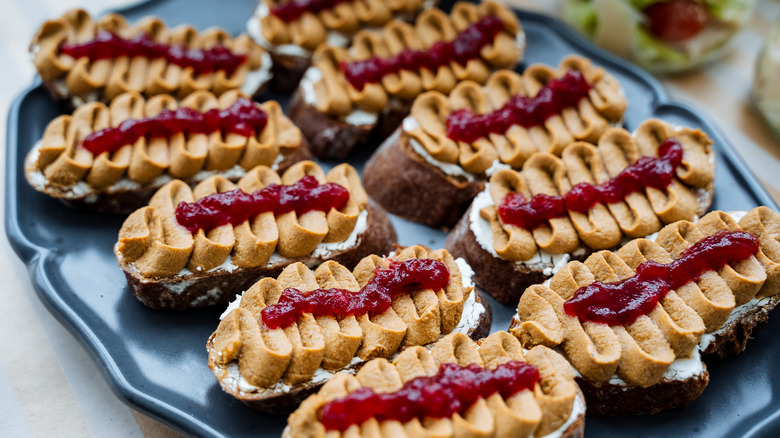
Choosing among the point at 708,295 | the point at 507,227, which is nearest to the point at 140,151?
the point at 507,227

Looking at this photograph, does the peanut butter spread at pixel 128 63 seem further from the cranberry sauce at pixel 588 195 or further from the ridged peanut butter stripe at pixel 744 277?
the ridged peanut butter stripe at pixel 744 277

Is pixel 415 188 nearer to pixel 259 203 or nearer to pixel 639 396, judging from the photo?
pixel 259 203

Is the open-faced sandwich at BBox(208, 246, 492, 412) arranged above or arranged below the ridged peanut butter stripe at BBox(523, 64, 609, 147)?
below

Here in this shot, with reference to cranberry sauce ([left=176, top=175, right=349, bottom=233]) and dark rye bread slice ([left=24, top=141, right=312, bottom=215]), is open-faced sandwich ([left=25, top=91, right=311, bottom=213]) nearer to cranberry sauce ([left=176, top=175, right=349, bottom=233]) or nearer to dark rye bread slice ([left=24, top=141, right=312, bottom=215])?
dark rye bread slice ([left=24, top=141, right=312, bottom=215])

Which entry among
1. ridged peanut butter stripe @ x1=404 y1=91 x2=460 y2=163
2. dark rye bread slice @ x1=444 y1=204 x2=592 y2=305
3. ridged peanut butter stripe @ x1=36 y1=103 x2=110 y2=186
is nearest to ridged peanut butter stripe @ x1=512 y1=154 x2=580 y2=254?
dark rye bread slice @ x1=444 y1=204 x2=592 y2=305

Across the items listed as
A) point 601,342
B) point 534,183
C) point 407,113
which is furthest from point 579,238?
point 407,113

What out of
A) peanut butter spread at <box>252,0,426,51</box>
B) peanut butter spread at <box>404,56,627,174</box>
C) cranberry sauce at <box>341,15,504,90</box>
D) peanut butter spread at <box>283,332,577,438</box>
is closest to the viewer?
peanut butter spread at <box>283,332,577,438</box>
